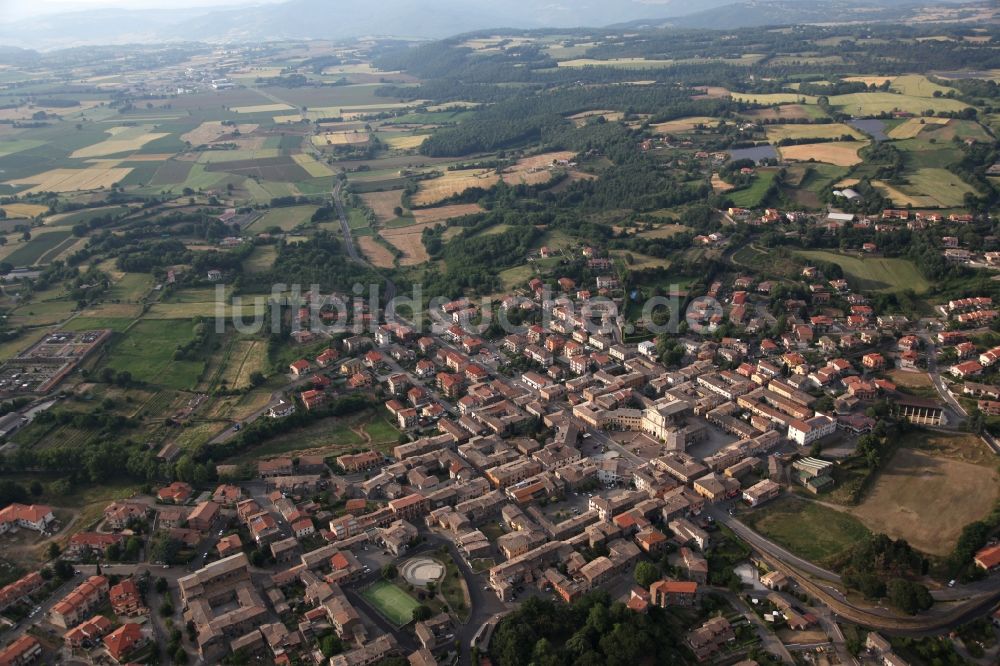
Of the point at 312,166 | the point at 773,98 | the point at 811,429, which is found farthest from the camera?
the point at 773,98

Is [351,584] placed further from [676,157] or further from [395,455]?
[676,157]

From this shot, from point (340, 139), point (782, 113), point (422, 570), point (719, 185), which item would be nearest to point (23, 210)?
point (340, 139)

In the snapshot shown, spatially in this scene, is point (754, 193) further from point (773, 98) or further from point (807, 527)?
point (773, 98)

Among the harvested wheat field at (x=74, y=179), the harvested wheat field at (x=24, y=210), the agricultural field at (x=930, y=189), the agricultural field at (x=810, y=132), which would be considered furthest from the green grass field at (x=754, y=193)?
the harvested wheat field at (x=74, y=179)

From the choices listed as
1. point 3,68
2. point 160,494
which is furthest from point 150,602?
point 3,68

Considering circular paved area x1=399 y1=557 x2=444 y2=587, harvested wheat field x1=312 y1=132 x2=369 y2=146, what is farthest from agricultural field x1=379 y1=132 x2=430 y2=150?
circular paved area x1=399 y1=557 x2=444 y2=587

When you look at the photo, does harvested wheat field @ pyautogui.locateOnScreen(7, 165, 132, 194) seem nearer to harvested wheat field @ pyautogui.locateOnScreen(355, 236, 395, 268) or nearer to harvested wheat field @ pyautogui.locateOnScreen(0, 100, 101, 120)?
harvested wheat field @ pyautogui.locateOnScreen(355, 236, 395, 268)

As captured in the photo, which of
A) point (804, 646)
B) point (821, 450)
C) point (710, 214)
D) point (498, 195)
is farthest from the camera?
point (498, 195)

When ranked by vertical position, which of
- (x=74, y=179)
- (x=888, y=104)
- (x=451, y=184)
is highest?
(x=888, y=104)
